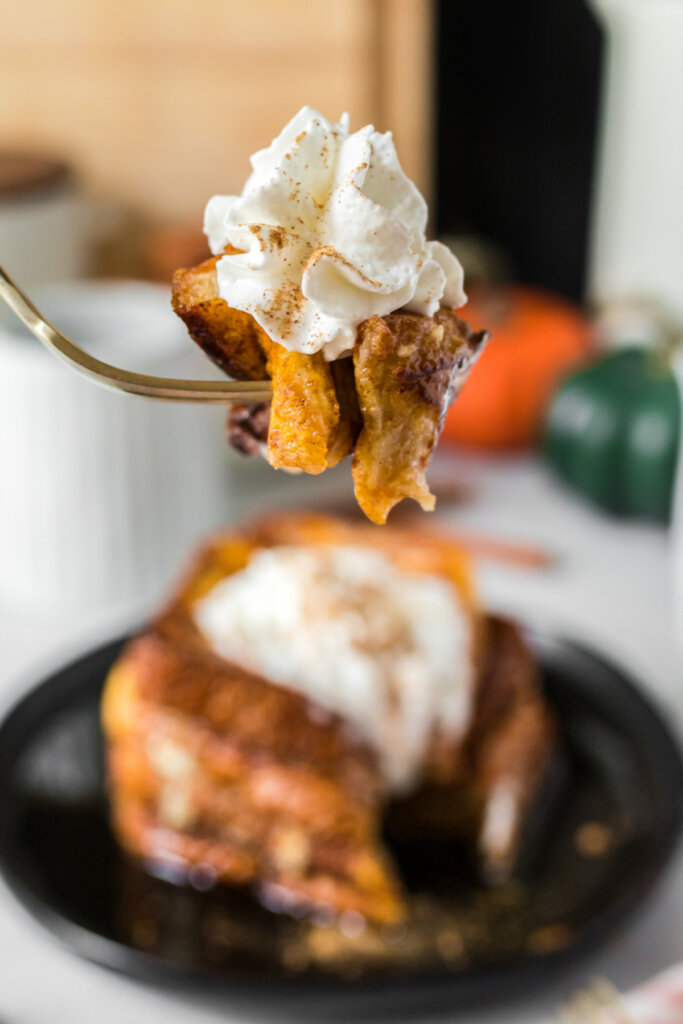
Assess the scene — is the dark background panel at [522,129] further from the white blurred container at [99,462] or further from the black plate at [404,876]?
the black plate at [404,876]

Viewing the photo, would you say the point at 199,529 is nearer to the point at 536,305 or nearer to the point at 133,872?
the point at 133,872

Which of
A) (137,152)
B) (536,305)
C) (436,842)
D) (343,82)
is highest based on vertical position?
(343,82)

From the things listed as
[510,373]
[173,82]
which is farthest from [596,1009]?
[173,82]

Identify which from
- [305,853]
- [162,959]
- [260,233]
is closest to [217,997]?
[162,959]

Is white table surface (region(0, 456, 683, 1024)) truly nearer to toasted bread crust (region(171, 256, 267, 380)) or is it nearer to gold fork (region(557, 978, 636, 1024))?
gold fork (region(557, 978, 636, 1024))

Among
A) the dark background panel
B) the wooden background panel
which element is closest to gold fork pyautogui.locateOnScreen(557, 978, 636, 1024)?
the wooden background panel
